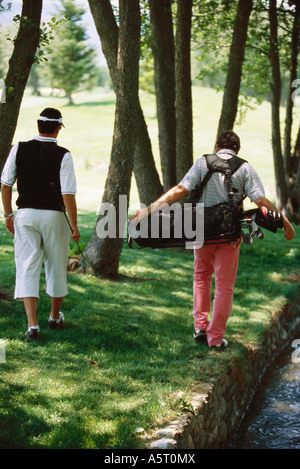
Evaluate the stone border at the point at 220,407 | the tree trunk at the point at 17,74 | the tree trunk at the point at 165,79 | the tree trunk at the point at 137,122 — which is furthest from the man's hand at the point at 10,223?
the tree trunk at the point at 165,79

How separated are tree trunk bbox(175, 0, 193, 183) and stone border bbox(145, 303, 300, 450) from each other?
478cm

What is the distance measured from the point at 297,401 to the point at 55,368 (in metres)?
3.05

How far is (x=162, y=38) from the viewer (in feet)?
39.6

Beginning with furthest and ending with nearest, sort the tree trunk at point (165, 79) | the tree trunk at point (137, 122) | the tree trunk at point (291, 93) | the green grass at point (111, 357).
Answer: the tree trunk at point (291, 93), the tree trunk at point (165, 79), the tree trunk at point (137, 122), the green grass at point (111, 357)

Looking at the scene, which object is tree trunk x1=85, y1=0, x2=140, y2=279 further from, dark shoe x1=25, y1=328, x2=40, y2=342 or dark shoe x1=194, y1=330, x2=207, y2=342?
dark shoe x1=25, y1=328, x2=40, y2=342

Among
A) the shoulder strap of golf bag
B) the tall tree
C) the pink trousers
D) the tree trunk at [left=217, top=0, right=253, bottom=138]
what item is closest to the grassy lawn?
the pink trousers

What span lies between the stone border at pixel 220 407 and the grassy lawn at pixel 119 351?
13 cm

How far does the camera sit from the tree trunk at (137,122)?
9.79 metres

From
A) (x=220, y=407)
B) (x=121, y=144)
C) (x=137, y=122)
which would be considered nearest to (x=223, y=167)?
(x=220, y=407)

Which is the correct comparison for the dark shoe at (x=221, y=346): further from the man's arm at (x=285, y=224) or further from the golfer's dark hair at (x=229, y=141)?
the golfer's dark hair at (x=229, y=141)

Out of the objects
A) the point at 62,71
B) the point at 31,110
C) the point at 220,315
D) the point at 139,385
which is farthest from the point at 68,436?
the point at 62,71

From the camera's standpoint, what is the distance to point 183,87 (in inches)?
467
